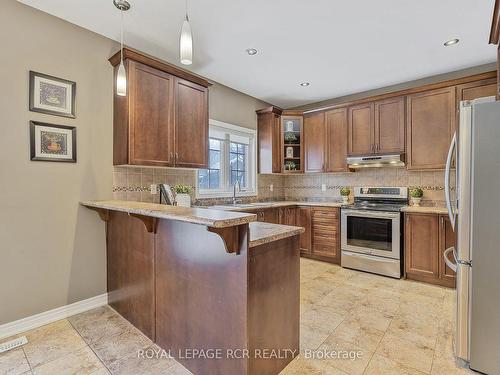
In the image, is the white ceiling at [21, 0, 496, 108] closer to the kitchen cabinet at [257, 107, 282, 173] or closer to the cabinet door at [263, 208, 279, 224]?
the kitchen cabinet at [257, 107, 282, 173]

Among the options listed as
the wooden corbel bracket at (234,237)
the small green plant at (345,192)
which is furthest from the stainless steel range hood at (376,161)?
the wooden corbel bracket at (234,237)

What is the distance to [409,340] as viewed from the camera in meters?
2.05

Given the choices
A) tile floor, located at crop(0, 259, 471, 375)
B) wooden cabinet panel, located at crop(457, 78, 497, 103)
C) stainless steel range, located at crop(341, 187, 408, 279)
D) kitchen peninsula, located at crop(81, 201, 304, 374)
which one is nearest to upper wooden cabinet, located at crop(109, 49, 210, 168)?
kitchen peninsula, located at crop(81, 201, 304, 374)

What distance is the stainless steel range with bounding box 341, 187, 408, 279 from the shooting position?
3422 millimetres

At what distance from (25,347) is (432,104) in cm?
488

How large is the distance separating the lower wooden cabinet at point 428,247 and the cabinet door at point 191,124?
108 inches

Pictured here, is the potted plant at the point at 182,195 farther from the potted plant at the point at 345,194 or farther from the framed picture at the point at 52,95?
the potted plant at the point at 345,194

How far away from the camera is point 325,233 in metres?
4.12

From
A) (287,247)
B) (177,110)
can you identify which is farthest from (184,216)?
(177,110)

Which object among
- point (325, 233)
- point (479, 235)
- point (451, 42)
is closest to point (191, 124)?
point (325, 233)

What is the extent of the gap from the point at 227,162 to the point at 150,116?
1643 millimetres

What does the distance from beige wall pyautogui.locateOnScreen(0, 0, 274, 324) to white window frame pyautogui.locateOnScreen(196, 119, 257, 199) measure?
138cm

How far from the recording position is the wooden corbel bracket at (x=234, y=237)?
138cm

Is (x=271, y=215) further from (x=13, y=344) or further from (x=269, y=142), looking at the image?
(x=13, y=344)
